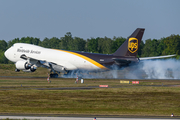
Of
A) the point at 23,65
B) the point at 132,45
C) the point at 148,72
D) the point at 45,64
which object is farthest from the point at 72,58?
the point at 148,72

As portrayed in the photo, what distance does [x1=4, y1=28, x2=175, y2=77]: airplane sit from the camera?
5909 cm

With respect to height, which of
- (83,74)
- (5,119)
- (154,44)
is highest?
(154,44)

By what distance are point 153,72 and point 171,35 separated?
88.4m

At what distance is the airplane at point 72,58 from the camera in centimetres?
5909

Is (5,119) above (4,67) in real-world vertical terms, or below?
below

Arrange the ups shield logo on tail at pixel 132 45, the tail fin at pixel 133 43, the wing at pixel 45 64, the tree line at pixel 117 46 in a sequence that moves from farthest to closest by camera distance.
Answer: the tree line at pixel 117 46 → the wing at pixel 45 64 → the ups shield logo on tail at pixel 132 45 → the tail fin at pixel 133 43

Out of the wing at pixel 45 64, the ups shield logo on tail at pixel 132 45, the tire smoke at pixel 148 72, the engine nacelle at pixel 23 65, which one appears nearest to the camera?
the ups shield logo on tail at pixel 132 45

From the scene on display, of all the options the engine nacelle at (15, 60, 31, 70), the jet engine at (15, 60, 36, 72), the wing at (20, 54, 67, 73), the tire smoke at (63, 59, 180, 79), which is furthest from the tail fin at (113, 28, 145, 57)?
the engine nacelle at (15, 60, 31, 70)

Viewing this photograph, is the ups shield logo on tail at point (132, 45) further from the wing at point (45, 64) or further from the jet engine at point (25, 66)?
the jet engine at point (25, 66)

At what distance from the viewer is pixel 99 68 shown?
62.2 m

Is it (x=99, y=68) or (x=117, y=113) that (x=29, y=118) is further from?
(x=99, y=68)

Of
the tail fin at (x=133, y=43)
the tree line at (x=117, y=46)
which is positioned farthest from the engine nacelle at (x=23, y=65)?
the tree line at (x=117, y=46)

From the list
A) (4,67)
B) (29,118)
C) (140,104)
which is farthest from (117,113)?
(4,67)

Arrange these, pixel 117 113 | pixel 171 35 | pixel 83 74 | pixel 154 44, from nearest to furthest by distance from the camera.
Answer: pixel 117 113 < pixel 83 74 < pixel 171 35 < pixel 154 44
